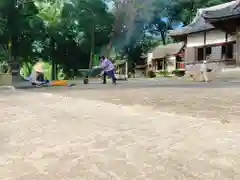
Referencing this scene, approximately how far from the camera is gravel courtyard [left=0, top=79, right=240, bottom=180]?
10.5 feet

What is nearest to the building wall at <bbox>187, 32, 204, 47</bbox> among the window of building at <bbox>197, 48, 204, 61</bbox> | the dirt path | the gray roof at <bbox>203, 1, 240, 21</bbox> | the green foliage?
the window of building at <bbox>197, 48, 204, 61</bbox>

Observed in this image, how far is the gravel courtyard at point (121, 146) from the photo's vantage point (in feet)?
10.5

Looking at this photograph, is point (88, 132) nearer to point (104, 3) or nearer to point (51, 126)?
point (51, 126)

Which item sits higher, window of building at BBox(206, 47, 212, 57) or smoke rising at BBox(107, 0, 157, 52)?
smoke rising at BBox(107, 0, 157, 52)

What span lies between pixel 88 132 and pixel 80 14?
34.8 meters

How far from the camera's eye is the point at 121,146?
405 cm

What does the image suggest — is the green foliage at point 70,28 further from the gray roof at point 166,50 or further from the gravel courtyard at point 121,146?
the gravel courtyard at point 121,146

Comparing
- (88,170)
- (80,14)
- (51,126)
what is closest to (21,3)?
(80,14)

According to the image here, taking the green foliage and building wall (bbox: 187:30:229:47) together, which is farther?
the green foliage

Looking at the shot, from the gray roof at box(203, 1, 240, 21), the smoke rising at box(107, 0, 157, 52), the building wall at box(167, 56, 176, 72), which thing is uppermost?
the smoke rising at box(107, 0, 157, 52)

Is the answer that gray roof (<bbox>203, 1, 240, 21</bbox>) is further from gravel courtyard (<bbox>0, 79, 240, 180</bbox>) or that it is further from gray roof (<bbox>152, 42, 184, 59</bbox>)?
gray roof (<bbox>152, 42, 184, 59</bbox>)

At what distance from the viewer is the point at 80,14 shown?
1511 inches

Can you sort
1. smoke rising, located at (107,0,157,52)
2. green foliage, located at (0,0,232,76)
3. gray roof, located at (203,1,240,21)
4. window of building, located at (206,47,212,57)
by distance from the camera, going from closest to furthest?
gray roof, located at (203,1,240,21) < window of building, located at (206,47,212,57) < green foliage, located at (0,0,232,76) < smoke rising, located at (107,0,157,52)

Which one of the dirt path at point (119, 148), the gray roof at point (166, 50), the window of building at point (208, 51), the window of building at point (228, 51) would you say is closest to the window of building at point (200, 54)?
the window of building at point (208, 51)
